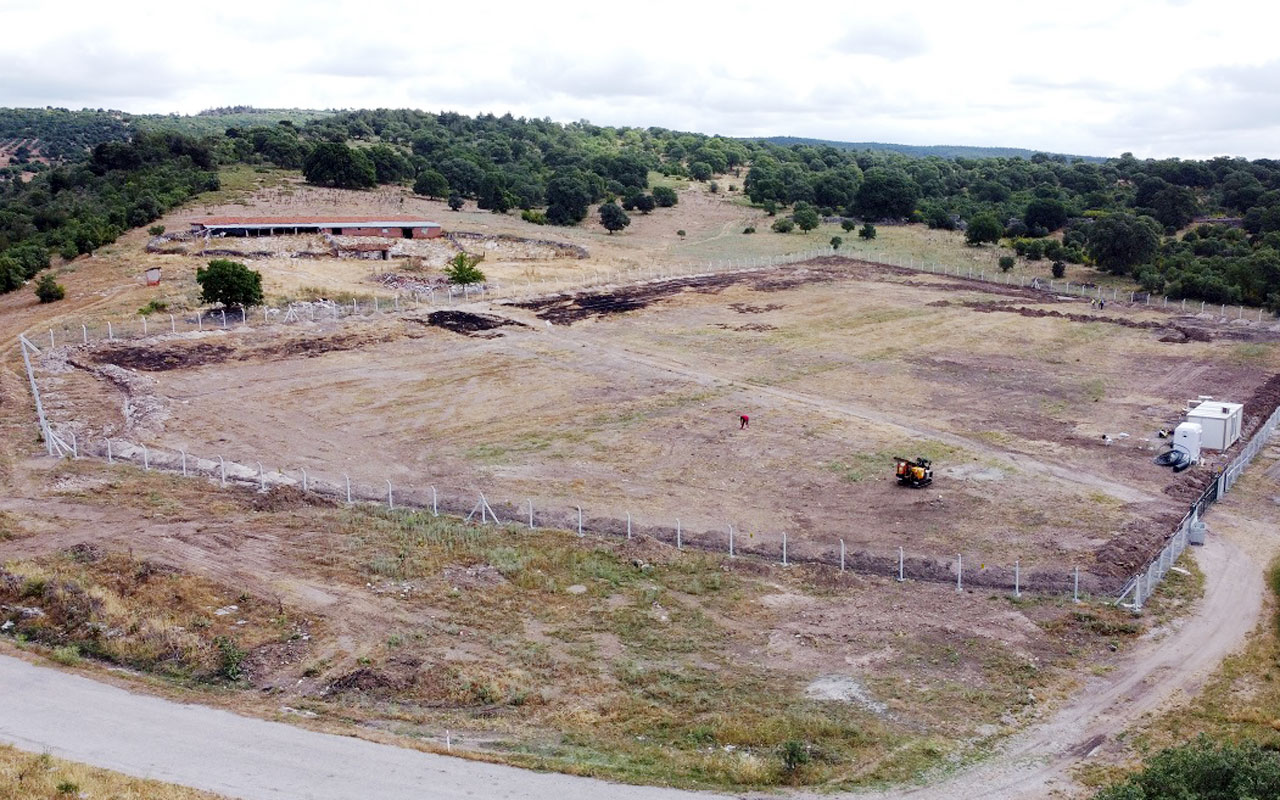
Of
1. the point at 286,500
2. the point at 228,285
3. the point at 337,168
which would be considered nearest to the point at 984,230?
the point at 337,168

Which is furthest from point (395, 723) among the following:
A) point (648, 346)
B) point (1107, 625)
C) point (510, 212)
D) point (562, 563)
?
point (510, 212)

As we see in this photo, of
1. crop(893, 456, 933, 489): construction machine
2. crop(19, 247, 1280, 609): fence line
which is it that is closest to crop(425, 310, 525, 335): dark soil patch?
crop(19, 247, 1280, 609): fence line

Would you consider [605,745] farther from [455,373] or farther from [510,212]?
[510,212]

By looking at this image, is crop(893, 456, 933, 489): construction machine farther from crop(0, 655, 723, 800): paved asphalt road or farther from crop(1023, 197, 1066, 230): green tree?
crop(1023, 197, 1066, 230): green tree

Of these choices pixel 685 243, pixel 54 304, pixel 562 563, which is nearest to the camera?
pixel 562 563

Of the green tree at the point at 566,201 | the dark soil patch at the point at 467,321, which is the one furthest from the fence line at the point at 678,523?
the green tree at the point at 566,201

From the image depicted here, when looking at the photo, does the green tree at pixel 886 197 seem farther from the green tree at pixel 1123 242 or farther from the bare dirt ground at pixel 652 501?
the bare dirt ground at pixel 652 501

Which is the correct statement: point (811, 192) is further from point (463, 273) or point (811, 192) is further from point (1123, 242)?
point (463, 273)

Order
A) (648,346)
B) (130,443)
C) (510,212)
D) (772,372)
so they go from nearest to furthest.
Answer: (130,443), (772,372), (648,346), (510,212)
